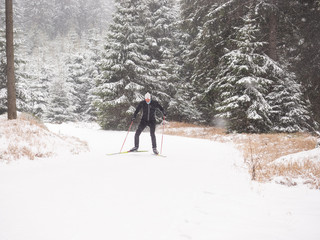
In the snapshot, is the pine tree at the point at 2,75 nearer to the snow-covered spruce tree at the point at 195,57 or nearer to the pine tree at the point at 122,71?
the pine tree at the point at 122,71

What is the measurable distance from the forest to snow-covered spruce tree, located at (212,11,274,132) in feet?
0.19

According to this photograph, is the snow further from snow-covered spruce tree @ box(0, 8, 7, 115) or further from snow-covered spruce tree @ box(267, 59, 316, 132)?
snow-covered spruce tree @ box(0, 8, 7, 115)

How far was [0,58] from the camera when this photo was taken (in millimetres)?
17266

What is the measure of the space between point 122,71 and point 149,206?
661 inches

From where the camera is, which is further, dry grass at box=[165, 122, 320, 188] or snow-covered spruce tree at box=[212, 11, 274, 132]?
snow-covered spruce tree at box=[212, 11, 274, 132]

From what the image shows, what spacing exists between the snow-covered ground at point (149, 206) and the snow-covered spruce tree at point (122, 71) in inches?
518

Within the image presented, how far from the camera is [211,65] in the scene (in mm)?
16422

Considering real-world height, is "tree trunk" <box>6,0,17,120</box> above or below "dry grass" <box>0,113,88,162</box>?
above

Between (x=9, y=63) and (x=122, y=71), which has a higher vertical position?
(x=122, y=71)

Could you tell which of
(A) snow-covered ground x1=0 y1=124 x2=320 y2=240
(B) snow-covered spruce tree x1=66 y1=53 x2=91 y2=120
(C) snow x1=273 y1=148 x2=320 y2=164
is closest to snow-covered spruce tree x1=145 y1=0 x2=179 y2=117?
(C) snow x1=273 y1=148 x2=320 y2=164

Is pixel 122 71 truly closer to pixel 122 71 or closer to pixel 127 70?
pixel 122 71

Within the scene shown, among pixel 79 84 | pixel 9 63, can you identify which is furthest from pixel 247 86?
pixel 79 84

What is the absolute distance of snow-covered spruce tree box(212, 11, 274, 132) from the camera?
12.6 meters

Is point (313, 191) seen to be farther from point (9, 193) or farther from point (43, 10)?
point (43, 10)
